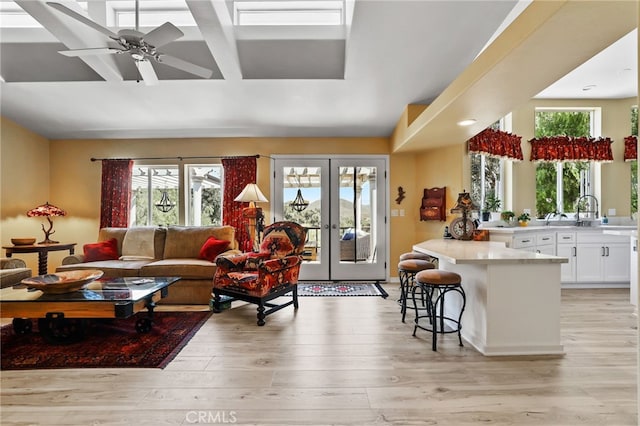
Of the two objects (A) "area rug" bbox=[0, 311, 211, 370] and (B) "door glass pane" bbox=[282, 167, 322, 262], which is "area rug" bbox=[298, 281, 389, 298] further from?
(A) "area rug" bbox=[0, 311, 211, 370]

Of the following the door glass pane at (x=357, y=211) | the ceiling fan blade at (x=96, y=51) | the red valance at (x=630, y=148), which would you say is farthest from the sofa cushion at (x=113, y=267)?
the red valance at (x=630, y=148)

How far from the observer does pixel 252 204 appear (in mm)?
4723

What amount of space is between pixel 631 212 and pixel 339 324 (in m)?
5.33

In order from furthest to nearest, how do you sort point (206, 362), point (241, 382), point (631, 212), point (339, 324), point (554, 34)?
point (631, 212)
point (339, 324)
point (206, 362)
point (241, 382)
point (554, 34)

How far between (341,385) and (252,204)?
311 centimetres

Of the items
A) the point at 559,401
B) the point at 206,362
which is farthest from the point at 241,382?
the point at 559,401

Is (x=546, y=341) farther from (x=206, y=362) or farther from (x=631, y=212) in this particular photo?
(x=631, y=212)

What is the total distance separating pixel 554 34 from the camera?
5.98ft

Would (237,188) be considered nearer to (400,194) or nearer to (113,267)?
(113,267)

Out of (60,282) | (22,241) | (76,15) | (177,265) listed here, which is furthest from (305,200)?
(22,241)

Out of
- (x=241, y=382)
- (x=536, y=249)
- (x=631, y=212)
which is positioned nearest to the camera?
(x=241, y=382)

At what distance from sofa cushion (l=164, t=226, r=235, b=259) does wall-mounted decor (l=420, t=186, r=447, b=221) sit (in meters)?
2.92

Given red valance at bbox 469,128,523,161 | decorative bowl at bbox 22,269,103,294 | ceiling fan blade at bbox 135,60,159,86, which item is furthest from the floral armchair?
red valance at bbox 469,128,523,161

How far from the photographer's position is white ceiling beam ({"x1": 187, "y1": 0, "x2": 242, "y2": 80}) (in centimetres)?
274
